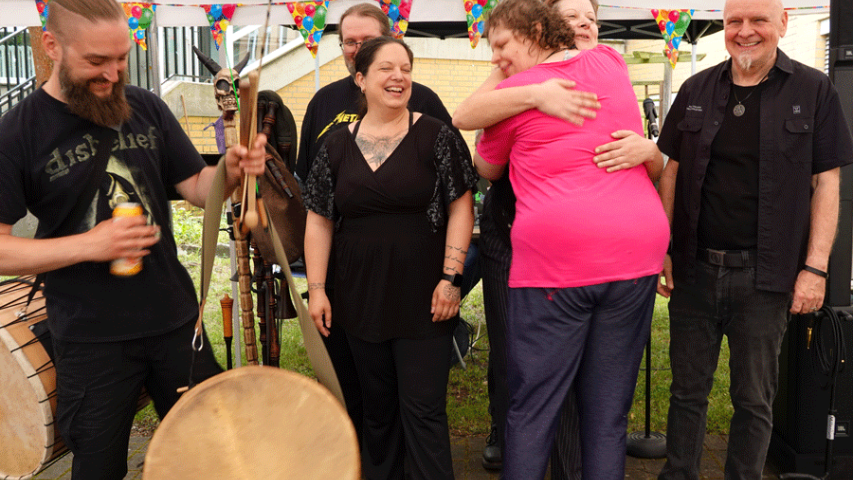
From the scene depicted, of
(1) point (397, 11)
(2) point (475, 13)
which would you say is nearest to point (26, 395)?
(1) point (397, 11)

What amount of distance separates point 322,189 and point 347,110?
0.56m

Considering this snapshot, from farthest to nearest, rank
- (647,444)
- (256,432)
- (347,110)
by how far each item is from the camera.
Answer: (647,444) < (347,110) < (256,432)

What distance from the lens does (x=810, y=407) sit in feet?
8.61

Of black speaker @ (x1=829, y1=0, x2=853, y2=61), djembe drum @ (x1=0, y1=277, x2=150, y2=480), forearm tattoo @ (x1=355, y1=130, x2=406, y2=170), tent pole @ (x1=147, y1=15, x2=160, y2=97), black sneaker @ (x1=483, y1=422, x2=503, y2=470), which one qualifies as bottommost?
black sneaker @ (x1=483, y1=422, x2=503, y2=470)

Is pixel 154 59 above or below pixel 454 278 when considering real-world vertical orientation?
above

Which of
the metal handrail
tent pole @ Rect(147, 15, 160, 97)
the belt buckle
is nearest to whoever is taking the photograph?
the belt buckle

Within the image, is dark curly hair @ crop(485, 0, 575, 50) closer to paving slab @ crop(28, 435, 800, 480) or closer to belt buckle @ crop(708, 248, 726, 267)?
belt buckle @ crop(708, 248, 726, 267)

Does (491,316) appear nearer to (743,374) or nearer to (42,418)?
(743,374)

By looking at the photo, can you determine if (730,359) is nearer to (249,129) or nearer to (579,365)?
(579,365)

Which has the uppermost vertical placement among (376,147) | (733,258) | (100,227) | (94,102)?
(94,102)

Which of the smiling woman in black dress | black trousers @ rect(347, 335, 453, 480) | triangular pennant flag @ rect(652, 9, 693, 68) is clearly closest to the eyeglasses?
the smiling woman in black dress

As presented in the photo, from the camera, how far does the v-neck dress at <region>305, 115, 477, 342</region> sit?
2.21 meters

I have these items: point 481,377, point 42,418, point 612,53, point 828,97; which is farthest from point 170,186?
point 481,377

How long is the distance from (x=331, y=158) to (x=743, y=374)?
66.1 inches
